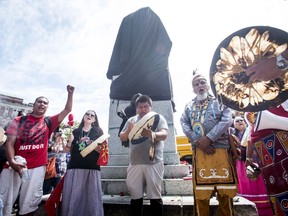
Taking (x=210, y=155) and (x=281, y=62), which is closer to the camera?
(x=281, y=62)

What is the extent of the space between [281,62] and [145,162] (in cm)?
205

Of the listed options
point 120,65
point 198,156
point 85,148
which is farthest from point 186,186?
point 120,65

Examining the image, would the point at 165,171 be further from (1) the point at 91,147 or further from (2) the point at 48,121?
(2) the point at 48,121

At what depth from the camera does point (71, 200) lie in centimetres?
318

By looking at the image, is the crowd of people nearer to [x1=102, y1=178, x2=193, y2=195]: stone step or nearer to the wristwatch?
the wristwatch

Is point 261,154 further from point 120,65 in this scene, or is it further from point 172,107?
point 120,65

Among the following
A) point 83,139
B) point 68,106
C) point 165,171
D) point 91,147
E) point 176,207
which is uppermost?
point 68,106

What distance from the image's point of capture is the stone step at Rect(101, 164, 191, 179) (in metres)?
4.12

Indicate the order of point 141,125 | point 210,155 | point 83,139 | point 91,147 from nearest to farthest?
point 210,155 → point 141,125 → point 91,147 → point 83,139

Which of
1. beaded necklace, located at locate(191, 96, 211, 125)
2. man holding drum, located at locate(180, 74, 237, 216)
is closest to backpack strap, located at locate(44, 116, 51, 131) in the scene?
man holding drum, located at locate(180, 74, 237, 216)

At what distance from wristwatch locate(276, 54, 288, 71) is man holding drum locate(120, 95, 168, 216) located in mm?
1599

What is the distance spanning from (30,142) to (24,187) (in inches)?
24.6

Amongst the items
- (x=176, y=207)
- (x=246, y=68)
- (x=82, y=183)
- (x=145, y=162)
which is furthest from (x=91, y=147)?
(x=246, y=68)

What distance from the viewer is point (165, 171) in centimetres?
415
